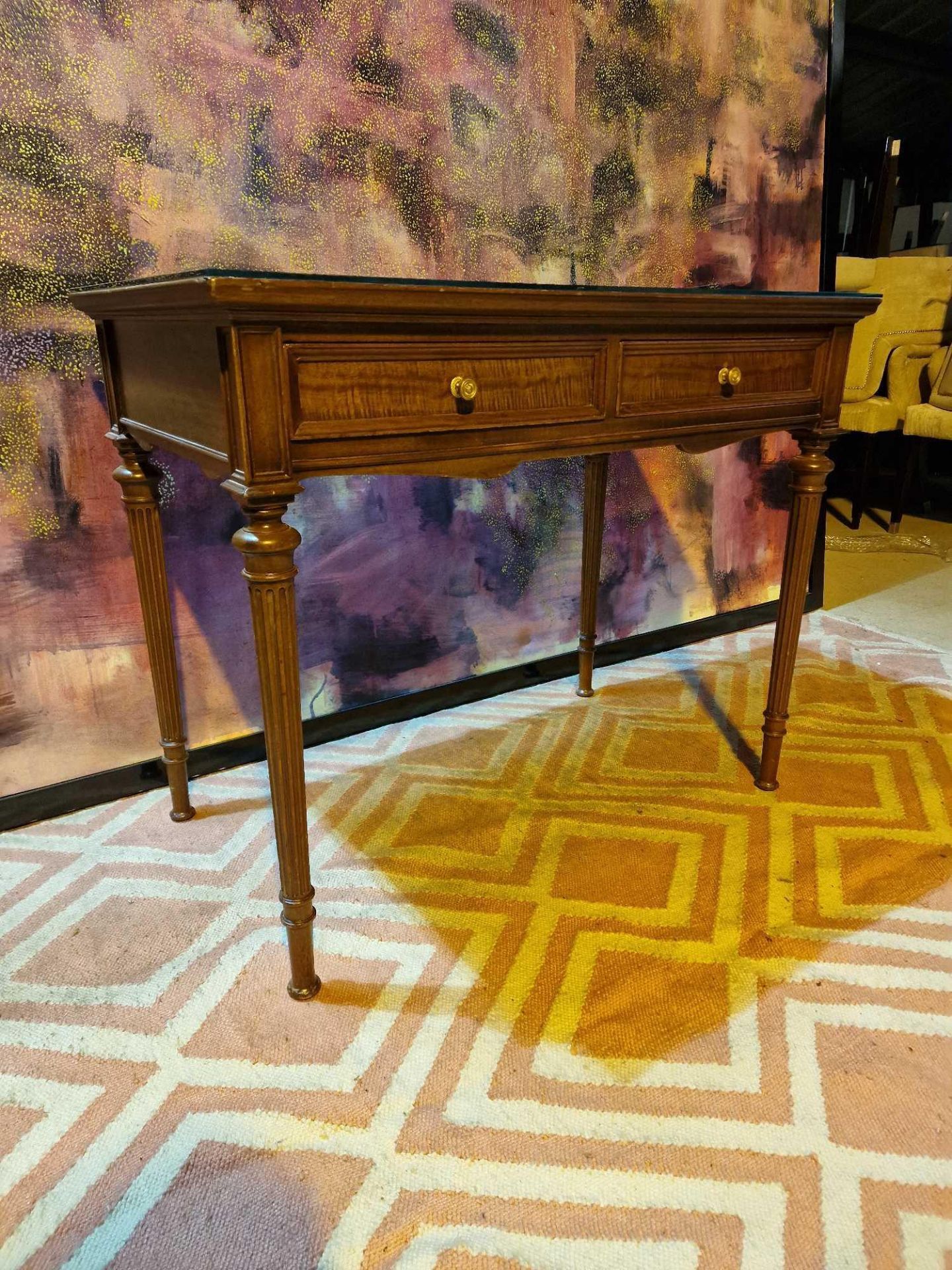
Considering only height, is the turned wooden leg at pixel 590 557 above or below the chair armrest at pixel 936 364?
below

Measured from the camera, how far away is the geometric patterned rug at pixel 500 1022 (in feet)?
2.87

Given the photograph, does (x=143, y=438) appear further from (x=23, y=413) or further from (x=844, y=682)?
(x=844, y=682)

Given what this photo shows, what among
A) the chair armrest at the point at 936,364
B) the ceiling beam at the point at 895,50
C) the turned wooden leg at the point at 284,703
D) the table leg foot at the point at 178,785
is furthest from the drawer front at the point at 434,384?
the ceiling beam at the point at 895,50

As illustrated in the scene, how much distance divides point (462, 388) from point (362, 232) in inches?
31.9

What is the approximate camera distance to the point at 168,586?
65.1 inches

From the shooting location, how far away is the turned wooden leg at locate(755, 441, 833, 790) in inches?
58.9

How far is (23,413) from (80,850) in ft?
2.52

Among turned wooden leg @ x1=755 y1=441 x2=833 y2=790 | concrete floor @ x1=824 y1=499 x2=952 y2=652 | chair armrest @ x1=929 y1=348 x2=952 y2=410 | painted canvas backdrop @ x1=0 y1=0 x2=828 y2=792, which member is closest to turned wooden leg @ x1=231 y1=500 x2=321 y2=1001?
painted canvas backdrop @ x1=0 y1=0 x2=828 y2=792

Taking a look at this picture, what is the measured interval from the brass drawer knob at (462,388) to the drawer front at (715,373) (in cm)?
27

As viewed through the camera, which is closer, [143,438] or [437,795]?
[143,438]

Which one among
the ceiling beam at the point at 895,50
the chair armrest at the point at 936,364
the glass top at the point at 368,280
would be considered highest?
the ceiling beam at the point at 895,50

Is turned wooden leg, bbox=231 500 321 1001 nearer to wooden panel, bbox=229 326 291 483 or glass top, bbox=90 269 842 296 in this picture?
wooden panel, bbox=229 326 291 483

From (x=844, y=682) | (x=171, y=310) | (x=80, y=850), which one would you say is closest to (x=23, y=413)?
(x=171, y=310)

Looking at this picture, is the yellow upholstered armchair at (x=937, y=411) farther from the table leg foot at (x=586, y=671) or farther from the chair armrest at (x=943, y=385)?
the table leg foot at (x=586, y=671)
